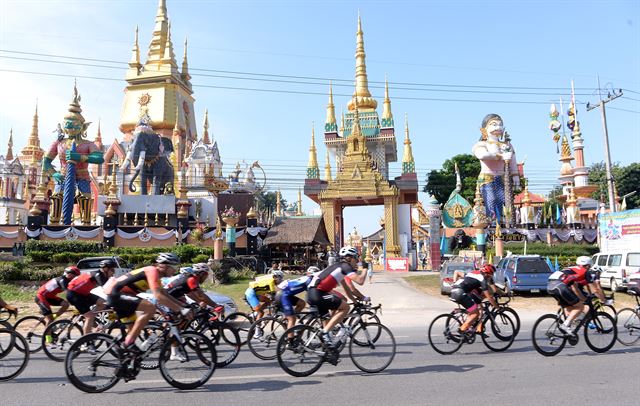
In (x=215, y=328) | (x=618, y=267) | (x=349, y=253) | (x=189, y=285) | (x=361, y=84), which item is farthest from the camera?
(x=361, y=84)

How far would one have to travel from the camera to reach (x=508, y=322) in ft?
29.1

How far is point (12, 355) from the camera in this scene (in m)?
7.06

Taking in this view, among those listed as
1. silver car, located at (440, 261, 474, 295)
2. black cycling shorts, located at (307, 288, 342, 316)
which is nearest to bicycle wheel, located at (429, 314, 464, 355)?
black cycling shorts, located at (307, 288, 342, 316)

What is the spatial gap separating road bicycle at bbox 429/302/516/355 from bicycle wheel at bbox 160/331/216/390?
399cm

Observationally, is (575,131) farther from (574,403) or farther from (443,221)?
(574,403)

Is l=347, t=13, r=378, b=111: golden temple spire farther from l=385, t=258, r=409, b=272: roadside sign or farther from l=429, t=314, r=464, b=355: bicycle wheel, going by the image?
l=429, t=314, r=464, b=355: bicycle wheel

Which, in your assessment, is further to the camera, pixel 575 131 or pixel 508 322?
pixel 575 131

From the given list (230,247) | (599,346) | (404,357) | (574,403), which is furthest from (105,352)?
(230,247)

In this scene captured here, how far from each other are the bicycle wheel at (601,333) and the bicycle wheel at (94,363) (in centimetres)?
755

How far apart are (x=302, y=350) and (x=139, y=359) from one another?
88.0 inches

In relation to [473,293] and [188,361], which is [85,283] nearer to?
[188,361]

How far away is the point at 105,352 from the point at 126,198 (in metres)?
30.2

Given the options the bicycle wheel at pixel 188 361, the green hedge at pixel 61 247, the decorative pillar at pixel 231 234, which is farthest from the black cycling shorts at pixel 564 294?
the green hedge at pixel 61 247

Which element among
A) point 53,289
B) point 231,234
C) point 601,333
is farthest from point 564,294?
point 231,234
